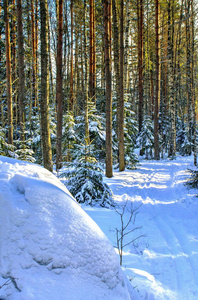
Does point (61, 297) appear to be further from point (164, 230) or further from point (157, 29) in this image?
point (157, 29)

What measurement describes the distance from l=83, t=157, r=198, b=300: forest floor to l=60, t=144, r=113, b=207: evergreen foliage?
46cm

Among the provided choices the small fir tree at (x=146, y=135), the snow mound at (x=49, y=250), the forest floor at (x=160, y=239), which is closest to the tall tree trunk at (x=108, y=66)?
the forest floor at (x=160, y=239)

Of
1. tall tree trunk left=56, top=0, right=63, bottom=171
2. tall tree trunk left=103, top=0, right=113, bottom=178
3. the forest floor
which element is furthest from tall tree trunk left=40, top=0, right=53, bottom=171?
tall tree trunk left=56, top=0, right=63, bottom=171

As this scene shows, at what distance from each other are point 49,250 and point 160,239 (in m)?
3.07

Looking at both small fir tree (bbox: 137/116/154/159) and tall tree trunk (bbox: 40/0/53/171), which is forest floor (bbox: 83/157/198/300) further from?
small fir tree (bbox: 137/116/154/159)

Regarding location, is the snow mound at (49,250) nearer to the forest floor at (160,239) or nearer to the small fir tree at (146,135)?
the forest floor at (160,239)

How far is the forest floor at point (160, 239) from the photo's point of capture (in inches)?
106

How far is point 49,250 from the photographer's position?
1617mm

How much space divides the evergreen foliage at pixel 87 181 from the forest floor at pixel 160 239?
461 millimetres

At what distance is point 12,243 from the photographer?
1.57 m

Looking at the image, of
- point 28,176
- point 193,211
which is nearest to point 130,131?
point 193,211

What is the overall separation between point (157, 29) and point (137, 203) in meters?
12.9

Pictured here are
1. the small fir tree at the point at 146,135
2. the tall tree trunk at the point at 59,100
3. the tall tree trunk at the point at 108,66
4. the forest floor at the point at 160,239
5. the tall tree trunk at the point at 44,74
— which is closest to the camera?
the forest floor at the point at 160,239

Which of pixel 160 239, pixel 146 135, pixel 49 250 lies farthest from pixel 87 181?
pixel 146 135
